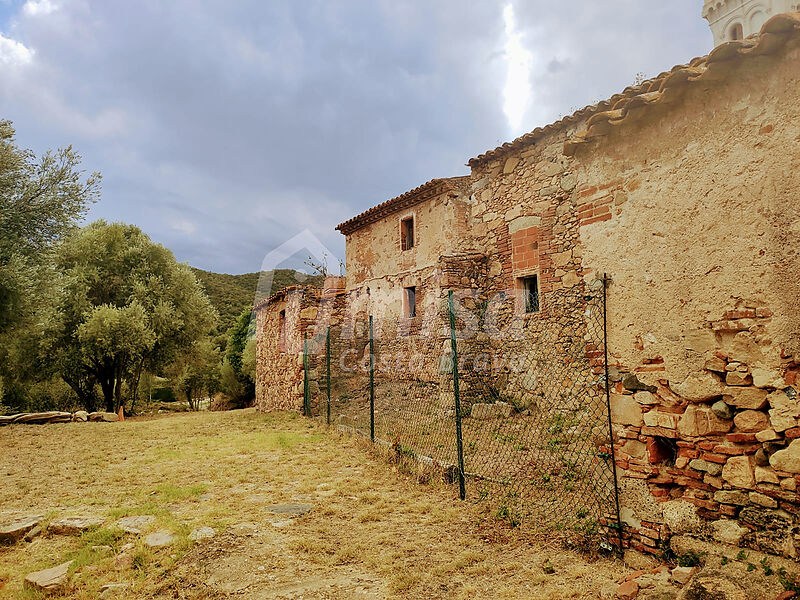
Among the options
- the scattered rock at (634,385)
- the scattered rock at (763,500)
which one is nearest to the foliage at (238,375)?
the scattered rock at (634,385)

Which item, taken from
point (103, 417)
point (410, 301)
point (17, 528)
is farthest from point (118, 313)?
point (17, 528)

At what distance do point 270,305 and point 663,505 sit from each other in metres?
14.5

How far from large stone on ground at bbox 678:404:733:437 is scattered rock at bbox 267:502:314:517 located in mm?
3757

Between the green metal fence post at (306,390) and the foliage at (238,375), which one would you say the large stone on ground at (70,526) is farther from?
the foliage at (238,375)

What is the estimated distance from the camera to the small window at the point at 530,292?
437 inches

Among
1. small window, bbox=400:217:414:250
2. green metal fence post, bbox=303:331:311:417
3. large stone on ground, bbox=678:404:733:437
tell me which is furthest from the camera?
small window, bbox=400:217:414:250

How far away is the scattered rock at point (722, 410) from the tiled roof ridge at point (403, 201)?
11679 mm

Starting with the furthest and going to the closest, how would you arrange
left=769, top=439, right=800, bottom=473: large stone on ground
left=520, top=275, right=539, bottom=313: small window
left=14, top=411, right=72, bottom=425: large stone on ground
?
left=14, top=411, right=72, bottom=425: large stone on ground, left=520, top=275, right=539, bottom=313: small window, left=769, top=439, right=800, bottom=473: large stone on ground

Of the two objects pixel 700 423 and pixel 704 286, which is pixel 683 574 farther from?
pixel 704 286

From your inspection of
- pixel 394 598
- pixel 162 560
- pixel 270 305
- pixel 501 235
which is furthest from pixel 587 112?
pixel 270 305

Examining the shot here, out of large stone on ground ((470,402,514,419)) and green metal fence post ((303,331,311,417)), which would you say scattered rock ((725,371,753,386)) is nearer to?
large stone on ground ((470,402,514,419))

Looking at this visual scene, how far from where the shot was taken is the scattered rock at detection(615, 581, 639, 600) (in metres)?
2.99

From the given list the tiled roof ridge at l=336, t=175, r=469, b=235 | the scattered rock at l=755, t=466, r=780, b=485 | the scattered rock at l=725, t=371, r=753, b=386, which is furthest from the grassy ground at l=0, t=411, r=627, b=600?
the tiled roof ridge at l=336, t=175, r=469, b=235

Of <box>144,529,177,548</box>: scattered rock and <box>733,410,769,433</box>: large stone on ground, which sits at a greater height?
<box>733,410,769,433</box>: large stone on ground
